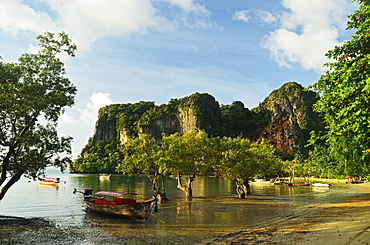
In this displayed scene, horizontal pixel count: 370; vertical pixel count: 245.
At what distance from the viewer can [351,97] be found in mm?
11227

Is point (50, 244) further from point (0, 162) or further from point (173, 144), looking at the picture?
point (173, 144)

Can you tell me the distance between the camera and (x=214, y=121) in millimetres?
172750

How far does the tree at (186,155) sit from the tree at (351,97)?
23.4 m

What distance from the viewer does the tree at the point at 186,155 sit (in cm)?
3622

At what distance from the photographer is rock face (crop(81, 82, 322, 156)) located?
153500mm

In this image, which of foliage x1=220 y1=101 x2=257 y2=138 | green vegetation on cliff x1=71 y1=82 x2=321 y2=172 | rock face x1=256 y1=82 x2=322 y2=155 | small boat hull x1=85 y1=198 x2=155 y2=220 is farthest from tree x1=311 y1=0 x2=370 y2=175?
foliage x1=220 y1=101 x2=257 y2=138

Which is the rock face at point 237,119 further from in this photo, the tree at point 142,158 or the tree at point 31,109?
the tree at point 31,109

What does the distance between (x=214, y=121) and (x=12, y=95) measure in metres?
155

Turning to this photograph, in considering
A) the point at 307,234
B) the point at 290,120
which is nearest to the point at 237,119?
the point at 290,120

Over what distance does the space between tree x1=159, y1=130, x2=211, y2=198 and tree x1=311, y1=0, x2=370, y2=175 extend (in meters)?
23.4

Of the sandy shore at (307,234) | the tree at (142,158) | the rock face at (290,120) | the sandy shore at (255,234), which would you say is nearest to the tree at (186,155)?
the tree at (142,158)

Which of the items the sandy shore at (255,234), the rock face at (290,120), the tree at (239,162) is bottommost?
the sandy shore at (255,234)

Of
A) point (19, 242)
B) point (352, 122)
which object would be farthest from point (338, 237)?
point (19, 242)

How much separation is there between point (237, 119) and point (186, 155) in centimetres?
14282
